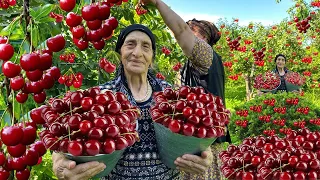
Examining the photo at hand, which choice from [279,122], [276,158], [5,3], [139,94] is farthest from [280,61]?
[5,3]

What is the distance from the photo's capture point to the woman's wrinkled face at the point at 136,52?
1.93 metres

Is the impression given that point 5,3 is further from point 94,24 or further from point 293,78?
point 293,78

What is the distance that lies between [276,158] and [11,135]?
3.22 ft

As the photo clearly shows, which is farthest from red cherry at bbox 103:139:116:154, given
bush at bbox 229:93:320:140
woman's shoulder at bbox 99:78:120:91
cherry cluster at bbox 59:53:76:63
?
bush at bbox 229:93:320:140

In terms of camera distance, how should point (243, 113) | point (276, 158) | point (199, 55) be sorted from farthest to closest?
point (243, 113) < point (199, 55) < point (276, 158)

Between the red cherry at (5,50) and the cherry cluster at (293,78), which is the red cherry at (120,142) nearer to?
the red cherry at (5,50)

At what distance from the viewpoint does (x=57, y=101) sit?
4.61 feet

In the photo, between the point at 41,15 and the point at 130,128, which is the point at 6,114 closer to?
the point at 41,15

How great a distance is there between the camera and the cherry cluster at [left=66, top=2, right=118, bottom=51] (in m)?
1.00

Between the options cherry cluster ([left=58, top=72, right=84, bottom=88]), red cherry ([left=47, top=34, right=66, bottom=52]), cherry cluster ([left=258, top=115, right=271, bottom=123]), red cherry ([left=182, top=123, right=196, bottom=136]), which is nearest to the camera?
red cherry ([left=47, top=34, right=66, bottom=52])

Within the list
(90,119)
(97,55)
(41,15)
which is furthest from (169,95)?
(97,55)

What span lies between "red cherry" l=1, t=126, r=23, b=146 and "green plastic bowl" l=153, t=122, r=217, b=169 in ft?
2.10

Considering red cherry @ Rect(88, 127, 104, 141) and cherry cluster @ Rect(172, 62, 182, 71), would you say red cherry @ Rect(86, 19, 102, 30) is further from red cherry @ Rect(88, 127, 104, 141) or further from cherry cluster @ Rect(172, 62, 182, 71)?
cherry cluster @ Rect(172, 62, 182, 71)

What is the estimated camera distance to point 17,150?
97 centimetres
